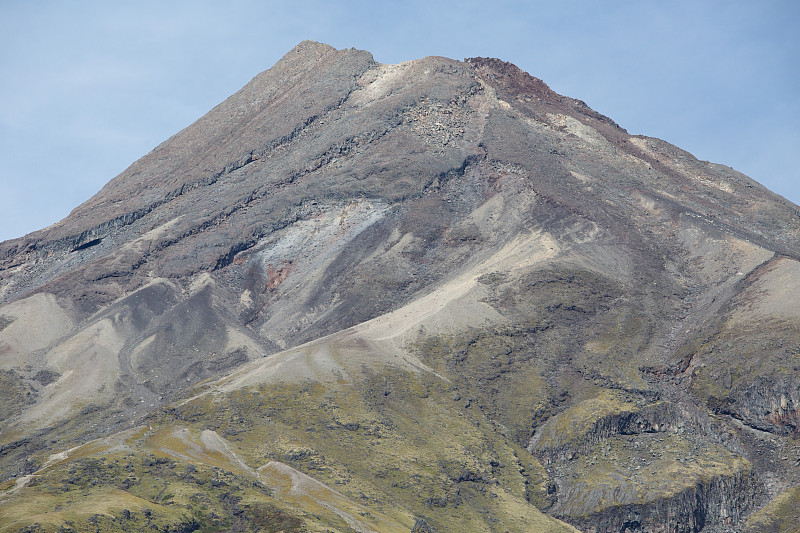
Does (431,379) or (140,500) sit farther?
(431,379)

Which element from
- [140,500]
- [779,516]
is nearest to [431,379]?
[779,516]

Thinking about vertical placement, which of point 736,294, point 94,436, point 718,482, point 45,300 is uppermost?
point 45,300

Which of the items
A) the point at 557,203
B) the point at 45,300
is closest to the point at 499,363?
the point at 557,203

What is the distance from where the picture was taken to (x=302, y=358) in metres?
141

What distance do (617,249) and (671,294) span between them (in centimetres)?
1661

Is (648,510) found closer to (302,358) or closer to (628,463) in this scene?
(628,463)

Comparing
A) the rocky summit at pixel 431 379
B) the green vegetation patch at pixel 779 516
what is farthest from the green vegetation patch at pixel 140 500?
the green vegetation patch at pixel 779 516

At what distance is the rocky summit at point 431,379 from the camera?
10900cm

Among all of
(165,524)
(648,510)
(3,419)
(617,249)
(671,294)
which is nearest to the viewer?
(165,524)

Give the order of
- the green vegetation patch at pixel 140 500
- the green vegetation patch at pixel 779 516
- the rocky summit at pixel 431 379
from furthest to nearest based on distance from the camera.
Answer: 1. the green vegetation patch at pixel 779 516
2. the rocky summit at pixel 431 379
3. the green vegetation patch at pixel 140 500

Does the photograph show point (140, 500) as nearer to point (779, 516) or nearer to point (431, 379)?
point (431, 379)

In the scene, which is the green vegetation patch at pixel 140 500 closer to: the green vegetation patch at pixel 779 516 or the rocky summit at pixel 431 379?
the rocky summit at pixel 431 379

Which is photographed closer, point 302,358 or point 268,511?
point 268,511

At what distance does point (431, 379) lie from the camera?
141 meters
